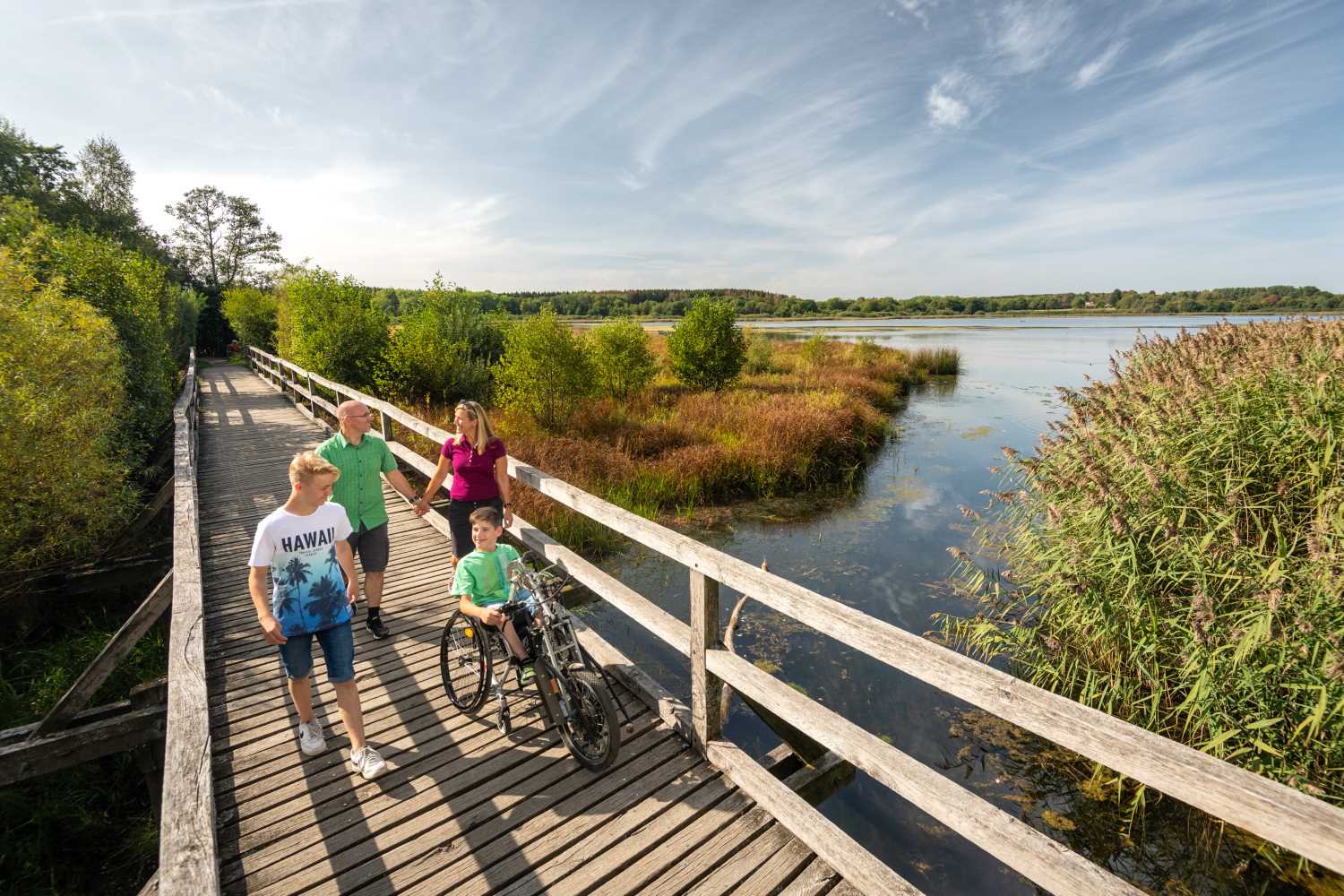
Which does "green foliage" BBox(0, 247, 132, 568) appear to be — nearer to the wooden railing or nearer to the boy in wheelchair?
the boy in wheelchair

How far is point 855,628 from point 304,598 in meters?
2.95

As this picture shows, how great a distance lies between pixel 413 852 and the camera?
9.16 feet

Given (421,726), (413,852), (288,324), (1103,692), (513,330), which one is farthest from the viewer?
(288,324)

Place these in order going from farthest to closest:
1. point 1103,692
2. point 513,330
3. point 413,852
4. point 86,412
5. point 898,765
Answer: point 513,330, point 86,412, point 1103,692, point 413,852, point 898,765

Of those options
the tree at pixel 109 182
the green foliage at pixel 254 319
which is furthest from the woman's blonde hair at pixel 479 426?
the tree at pixel 109 182

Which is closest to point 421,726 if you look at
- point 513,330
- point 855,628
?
point 855,628

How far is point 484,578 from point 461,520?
1590mm

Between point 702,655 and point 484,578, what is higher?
point 484,578

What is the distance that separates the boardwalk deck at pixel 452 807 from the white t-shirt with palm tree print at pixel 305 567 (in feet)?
3.14

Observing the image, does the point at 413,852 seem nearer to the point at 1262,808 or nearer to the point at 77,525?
the point at 1262,808

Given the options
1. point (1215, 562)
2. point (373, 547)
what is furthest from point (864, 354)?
point (373, 547)

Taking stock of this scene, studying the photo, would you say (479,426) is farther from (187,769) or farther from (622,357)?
(622,357)

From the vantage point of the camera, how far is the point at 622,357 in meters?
20.4


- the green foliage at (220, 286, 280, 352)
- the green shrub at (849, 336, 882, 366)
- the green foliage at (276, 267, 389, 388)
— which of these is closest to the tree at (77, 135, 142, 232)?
the green foliage at (220, 286, 280, 352)
